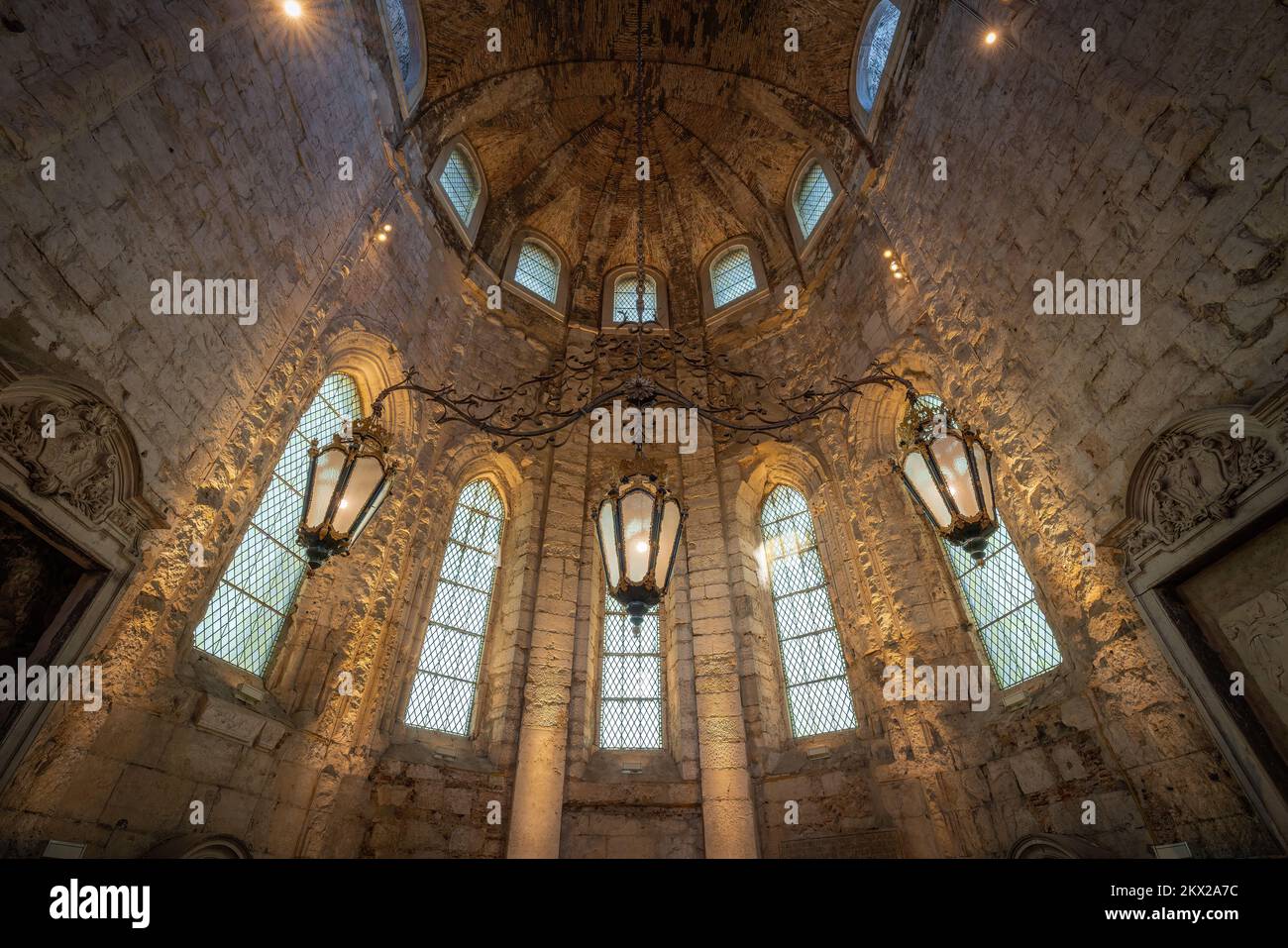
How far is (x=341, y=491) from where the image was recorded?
3.54 metres

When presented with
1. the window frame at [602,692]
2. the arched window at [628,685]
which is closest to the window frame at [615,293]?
the window frame at [602,692]

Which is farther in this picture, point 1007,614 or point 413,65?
point 413,65

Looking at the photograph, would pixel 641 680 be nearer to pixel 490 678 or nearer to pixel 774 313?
pixel 490 678

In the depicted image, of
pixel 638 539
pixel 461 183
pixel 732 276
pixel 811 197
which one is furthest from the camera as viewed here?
pixel 732 276

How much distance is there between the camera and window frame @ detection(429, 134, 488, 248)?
334 inches

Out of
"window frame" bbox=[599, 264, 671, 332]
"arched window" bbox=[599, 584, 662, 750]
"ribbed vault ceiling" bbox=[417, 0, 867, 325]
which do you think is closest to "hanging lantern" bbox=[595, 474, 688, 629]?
"arched window" bbox=[599, 584, 662, 750]

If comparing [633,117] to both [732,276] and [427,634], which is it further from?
[427,634]

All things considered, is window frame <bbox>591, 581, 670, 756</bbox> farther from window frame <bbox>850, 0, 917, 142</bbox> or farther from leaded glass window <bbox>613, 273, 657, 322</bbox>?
window frame <bbox>850, 0, 917, 142</bbox>

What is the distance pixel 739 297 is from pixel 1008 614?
21.0 ft

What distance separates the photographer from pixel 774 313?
29.5 feet

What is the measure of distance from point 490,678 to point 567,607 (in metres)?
1.11

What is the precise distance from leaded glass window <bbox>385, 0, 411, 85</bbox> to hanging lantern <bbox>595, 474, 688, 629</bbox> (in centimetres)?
705

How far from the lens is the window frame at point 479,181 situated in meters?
8.48

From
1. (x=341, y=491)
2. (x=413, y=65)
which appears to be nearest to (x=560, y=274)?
(x=413, y=65)
